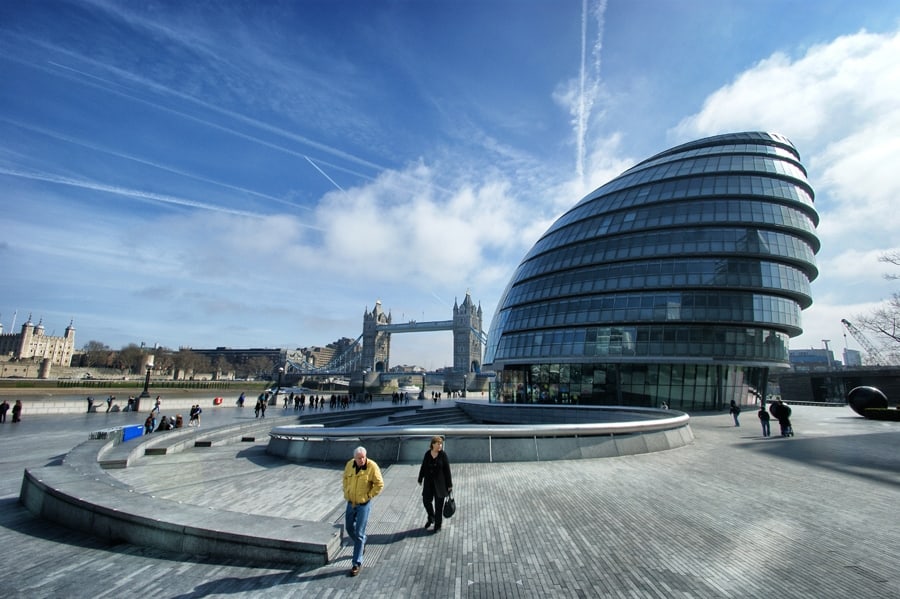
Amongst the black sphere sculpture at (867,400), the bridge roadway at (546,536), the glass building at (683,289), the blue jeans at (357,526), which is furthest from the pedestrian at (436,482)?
the black sphere sculpture at (867,400)

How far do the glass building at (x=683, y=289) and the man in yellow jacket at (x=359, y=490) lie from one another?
126ft

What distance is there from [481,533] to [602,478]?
5.35m

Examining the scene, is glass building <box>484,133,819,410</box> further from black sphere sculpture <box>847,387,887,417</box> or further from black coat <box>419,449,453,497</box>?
black coat <box>419,449,453,497</box>

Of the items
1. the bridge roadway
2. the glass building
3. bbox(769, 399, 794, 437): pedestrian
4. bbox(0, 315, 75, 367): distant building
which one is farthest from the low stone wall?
bbox(0, 315, 75, 367): distant building

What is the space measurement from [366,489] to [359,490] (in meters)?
0.11

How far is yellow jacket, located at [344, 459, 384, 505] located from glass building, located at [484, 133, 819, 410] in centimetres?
3843

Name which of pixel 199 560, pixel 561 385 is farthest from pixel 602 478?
pixel 561 385

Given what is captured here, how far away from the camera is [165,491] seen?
10.4m

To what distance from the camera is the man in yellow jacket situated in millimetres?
6102

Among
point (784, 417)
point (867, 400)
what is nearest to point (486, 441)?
point (784, 417)

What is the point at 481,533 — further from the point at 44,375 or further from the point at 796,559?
the point at 44,375

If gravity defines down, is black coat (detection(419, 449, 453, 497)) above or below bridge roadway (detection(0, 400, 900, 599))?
above

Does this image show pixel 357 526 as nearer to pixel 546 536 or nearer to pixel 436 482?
pixel 436 482

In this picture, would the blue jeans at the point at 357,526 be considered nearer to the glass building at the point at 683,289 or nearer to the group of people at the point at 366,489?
the group of people at the point at 366,489
